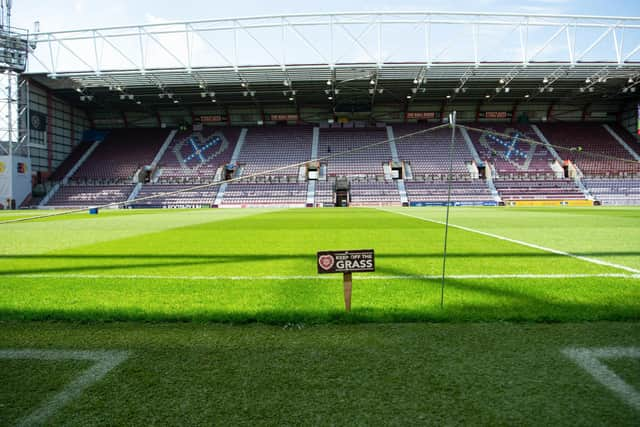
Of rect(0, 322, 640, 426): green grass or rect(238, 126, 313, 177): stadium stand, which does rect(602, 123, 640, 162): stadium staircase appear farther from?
rect(0, 322, 640, 426): green grass

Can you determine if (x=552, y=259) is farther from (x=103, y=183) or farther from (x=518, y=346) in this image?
(x=103, y=183)

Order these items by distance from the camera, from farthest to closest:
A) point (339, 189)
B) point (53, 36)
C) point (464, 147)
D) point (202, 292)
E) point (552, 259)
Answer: point (464, 147)
point (339, 189)
point (53, 36)
point (552, 259)
point (202, 292)

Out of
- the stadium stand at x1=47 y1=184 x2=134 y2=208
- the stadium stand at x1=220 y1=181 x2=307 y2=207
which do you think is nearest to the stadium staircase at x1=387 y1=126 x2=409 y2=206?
the stadium stand at x1=220 y1=181 x2=307 y2=207

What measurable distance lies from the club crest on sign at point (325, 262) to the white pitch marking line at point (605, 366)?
A: 1934 millimetres

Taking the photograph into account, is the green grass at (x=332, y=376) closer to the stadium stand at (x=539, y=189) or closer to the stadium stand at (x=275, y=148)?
the stadium stand at (x=539, y=189)

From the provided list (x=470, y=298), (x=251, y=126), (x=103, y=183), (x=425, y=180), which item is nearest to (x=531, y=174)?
(x=425, y=180)

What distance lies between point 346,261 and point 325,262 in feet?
0.66

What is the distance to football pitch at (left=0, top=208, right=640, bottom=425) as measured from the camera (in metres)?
2.03

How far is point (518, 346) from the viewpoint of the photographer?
9.53 ft

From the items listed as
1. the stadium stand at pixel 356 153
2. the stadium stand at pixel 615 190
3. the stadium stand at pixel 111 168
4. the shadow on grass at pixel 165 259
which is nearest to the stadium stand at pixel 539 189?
the stadium stand at pixel 615 190

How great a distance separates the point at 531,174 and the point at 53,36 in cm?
5314

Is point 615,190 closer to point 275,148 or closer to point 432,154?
point 432,154

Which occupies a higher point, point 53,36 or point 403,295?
point 53,36

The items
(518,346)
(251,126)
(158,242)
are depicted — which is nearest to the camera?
(518,346)
